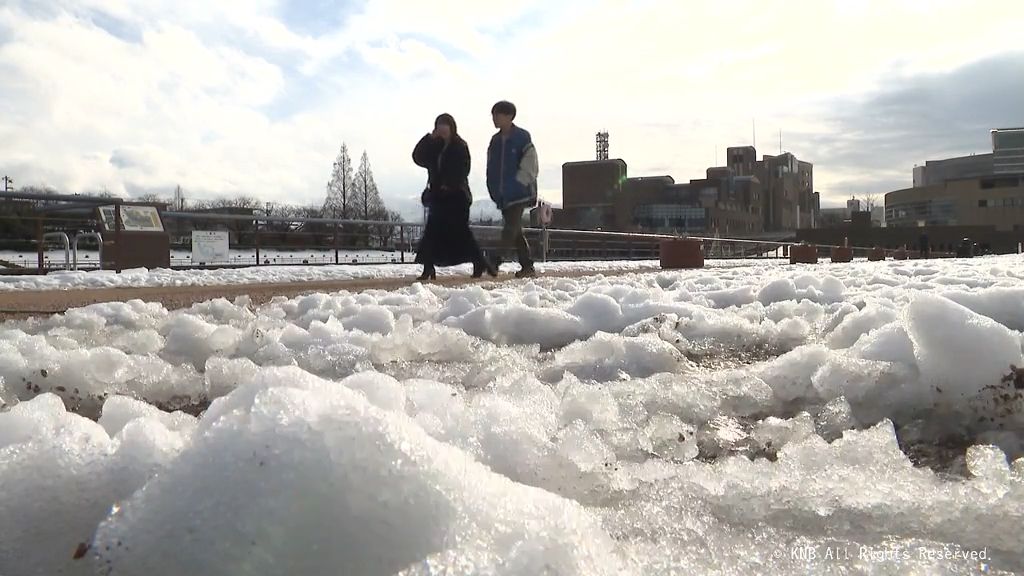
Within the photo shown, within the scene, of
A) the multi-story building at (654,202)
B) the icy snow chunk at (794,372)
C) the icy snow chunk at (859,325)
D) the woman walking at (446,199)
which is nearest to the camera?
the icy snow chunk at (794,372)

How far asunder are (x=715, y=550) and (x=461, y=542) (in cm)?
34

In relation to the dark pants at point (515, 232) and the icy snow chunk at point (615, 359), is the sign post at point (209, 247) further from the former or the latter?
the icy snow chunk at point (615, 359)

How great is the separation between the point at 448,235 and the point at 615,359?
4552 mm

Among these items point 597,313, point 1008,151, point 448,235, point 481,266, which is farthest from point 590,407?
point 1008,151

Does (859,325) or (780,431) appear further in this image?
(859,325)

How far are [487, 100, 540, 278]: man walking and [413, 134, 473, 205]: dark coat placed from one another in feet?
1.05

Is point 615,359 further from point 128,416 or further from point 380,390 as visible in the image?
point 128,416

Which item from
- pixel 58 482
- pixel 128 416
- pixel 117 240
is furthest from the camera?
pixel 117 240

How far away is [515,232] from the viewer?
22.1 ft

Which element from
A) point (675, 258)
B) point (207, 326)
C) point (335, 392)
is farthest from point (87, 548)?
point (675, 258)

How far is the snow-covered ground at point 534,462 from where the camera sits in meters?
0.76

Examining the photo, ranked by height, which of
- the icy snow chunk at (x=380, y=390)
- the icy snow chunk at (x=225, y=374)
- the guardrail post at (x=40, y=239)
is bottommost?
the icy snow chunk at (x=225, y=374)

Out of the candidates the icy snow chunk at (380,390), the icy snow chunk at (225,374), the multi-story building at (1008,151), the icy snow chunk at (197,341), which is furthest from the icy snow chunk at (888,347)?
the multi-story building at (1008,151)

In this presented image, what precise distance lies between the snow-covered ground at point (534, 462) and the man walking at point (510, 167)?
427 centimetres
